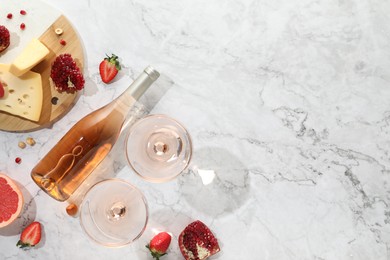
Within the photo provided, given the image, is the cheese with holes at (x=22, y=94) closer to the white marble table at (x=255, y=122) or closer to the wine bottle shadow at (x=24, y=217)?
the white marble table at (x=255, y=122)

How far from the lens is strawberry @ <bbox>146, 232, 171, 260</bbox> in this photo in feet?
4.59

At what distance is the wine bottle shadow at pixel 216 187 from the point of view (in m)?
1.44

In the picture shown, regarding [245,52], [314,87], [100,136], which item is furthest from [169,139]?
[314,87]

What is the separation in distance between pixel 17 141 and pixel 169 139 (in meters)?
0.43

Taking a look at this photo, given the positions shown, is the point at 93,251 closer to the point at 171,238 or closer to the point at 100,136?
the point at 171,238

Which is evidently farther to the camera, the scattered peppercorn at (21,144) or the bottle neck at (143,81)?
the scattered peppercorn at (21,144)

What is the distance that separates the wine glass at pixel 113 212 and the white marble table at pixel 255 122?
0.18 feet

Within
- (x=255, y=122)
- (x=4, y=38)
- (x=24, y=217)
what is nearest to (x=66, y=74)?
(x=4, y=38)

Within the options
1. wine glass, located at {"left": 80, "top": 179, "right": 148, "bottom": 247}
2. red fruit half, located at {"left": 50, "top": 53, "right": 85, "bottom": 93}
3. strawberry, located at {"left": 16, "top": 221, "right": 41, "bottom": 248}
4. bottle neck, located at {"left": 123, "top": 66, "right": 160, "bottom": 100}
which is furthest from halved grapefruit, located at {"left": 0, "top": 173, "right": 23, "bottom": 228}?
bottle neck, located at {"left": 123, "top": 66, "right": 160, "bottom": 100}

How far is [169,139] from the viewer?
1.40 meters

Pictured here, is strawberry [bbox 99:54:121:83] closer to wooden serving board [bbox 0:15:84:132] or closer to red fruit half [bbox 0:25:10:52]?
wooden serving board [bbox 0:15:84:132]

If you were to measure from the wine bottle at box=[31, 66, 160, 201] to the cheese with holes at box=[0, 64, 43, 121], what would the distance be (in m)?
0.11

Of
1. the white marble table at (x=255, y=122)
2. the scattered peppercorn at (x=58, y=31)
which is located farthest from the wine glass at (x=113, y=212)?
the scattered peppercorn at (x=58, y=31)

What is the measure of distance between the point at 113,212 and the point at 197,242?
0.24 meters
